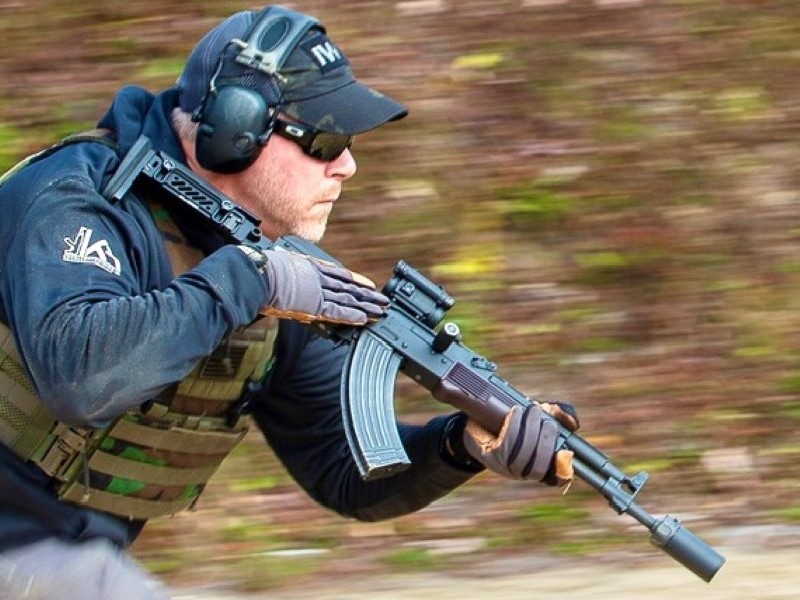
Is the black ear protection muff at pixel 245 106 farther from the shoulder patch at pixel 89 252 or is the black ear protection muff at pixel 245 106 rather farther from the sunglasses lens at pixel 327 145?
the shoulder patch at pixel 89 252

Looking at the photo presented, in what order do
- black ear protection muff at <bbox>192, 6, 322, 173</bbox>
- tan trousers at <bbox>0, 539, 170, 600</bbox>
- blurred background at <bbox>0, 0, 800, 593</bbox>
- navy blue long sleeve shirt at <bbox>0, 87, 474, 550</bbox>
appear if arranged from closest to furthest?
navy blue long sleeve shirt at <bbox>0, 87, 474, 550</bbox>, tan trousers at <bbox>0, 539, 170, 600</bbox>, black ear protection muff at <bbox>192, 6, 322, 173</bbox>, blurred background at <bbox>0, 0, 800, 593</bbox>

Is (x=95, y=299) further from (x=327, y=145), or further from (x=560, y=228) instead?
(x=560, y=228)

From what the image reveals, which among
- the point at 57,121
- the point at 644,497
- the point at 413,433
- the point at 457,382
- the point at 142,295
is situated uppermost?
the point at 142,295

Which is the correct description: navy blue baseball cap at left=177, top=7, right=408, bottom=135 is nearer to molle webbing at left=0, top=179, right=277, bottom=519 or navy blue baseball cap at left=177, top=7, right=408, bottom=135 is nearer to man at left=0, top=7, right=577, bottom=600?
man at left=0, top=7, right=577, bottom=600

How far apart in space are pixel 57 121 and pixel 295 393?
3153 mm

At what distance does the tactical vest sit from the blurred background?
1.78m

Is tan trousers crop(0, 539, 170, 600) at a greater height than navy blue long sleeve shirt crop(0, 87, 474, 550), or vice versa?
navy blue long sleeve shirt crop(0, 87, 474, 550)

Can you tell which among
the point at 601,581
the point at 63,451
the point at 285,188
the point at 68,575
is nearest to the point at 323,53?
the point at 285,188

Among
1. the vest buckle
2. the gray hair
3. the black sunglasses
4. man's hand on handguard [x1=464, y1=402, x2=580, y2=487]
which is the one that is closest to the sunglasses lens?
the black sunglasses

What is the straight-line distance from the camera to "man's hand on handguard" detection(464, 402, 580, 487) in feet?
11.8

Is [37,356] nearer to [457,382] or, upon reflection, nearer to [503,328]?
[457,382]

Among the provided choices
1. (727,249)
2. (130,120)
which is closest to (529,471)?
(130,120)

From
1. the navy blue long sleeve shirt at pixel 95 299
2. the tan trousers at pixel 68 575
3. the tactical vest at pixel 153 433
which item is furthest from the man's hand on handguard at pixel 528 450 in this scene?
the tan trousers at pixel 68 575

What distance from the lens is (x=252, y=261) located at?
3229mm
